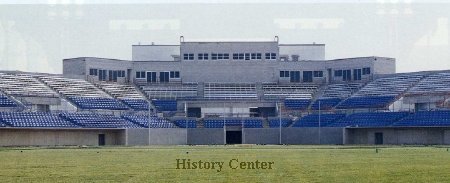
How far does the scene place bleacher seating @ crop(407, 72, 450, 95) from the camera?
100812 millimetres

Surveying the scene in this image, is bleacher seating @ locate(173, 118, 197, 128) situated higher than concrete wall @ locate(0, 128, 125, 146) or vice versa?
bleacher seating @ locate(173, 118, 197, 128)

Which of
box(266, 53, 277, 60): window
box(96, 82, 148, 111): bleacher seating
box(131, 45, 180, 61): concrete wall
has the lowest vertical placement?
box(96, 82, 148, 111): bleacher seating

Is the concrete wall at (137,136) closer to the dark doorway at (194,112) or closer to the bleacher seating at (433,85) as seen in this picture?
the dark doorway at (194,112)

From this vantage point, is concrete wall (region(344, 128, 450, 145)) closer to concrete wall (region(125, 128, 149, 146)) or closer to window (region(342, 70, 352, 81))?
window (region(342, 70, 352, 81))

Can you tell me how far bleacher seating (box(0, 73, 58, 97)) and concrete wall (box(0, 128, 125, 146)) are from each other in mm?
9943

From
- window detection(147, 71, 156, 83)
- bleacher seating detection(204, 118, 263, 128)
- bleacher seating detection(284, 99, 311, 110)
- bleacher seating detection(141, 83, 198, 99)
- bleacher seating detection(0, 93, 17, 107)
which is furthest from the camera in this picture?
window detection(147, 71, 156, 83)

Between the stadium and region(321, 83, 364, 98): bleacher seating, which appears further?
region(321, 83, 364, 98): bleacher seating

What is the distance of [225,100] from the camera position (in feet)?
371

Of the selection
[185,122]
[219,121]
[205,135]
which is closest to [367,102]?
[219,121]

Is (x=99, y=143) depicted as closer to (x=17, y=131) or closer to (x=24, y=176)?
(x=17, y=131)

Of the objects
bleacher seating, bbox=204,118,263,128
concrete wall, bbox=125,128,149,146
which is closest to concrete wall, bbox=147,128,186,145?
concrete wall, bbox=125,128,149,146

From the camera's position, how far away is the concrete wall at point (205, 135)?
101m

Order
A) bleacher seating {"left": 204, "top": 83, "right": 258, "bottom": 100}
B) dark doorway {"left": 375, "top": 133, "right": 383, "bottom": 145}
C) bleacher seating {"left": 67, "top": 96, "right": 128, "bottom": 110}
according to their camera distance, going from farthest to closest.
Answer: bleacher seating {"left": 204, "top": 83, "right": 258, "bottom": 100}, bleacher seating {"left": 67, "top": 96, "right": 128, "bottom": 110}, dark doorway {"left": 375, "top": 133, "right": 383, "bottom": 145}

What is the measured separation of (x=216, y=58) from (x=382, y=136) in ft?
106
